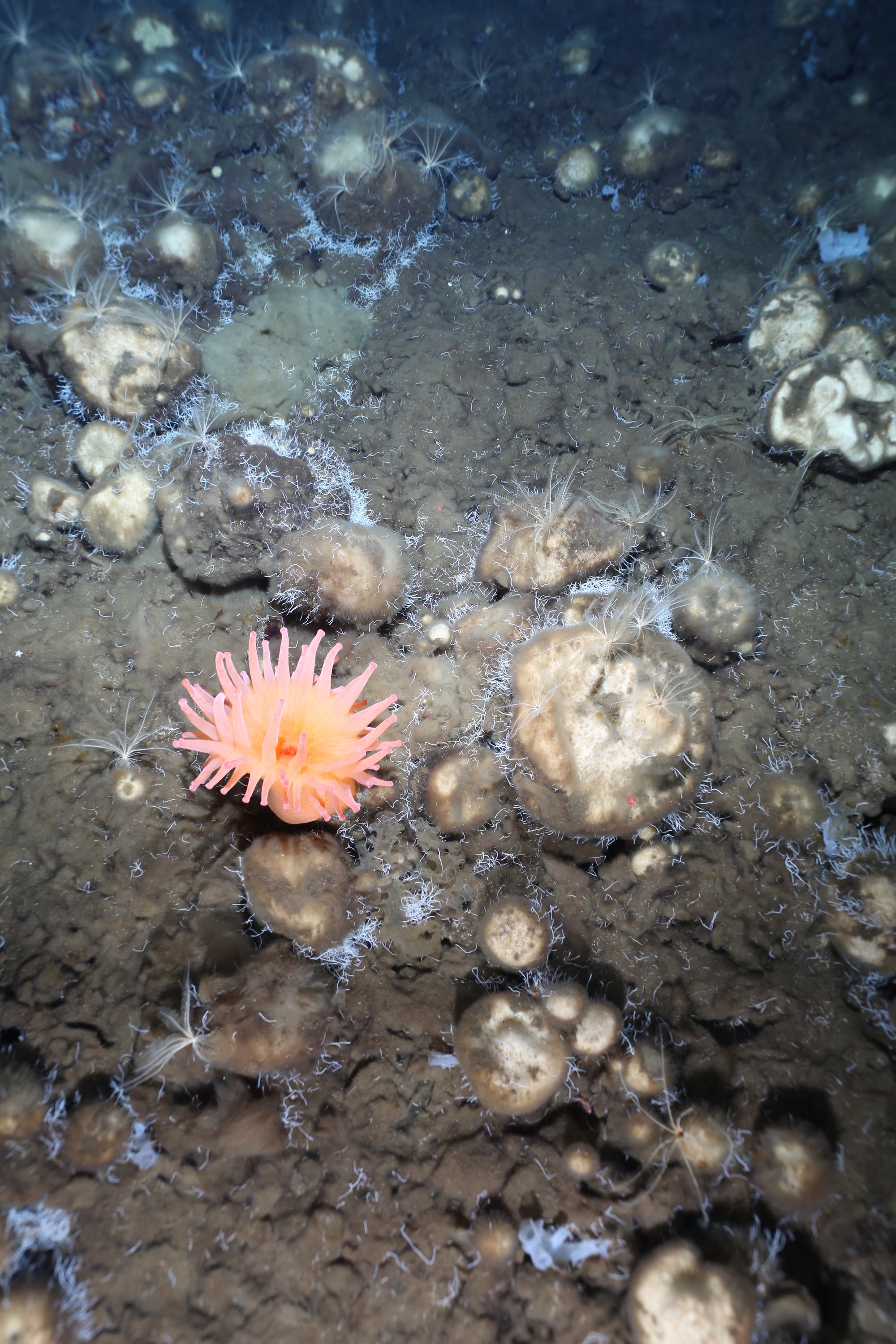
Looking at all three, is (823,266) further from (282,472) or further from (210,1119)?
(210,1119)

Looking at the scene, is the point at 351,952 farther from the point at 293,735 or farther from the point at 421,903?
the point at 293,735

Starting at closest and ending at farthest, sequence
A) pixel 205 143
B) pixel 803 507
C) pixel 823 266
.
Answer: pixel 803 507 → pixel 823 266 → pixel 205 143

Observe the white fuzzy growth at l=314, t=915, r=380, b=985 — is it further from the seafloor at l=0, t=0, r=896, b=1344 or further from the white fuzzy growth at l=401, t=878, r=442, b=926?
the white fuzzy growth at l=401, t=878, r=442, b=926

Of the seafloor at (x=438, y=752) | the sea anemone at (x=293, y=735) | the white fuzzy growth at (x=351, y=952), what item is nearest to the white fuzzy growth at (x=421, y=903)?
the seafloor at (x=438, y=752)

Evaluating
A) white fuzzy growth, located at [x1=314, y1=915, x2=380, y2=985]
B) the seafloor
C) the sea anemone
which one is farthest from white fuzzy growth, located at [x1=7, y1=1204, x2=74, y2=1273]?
the sea anemone

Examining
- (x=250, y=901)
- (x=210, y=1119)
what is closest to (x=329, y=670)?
(x=250, y=901)

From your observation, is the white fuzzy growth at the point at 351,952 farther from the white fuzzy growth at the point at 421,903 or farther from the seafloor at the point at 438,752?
the white fuzzy growth at the point at 421,903

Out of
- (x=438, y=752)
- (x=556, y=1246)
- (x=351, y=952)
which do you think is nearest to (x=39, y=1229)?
(x=351, y=952)
